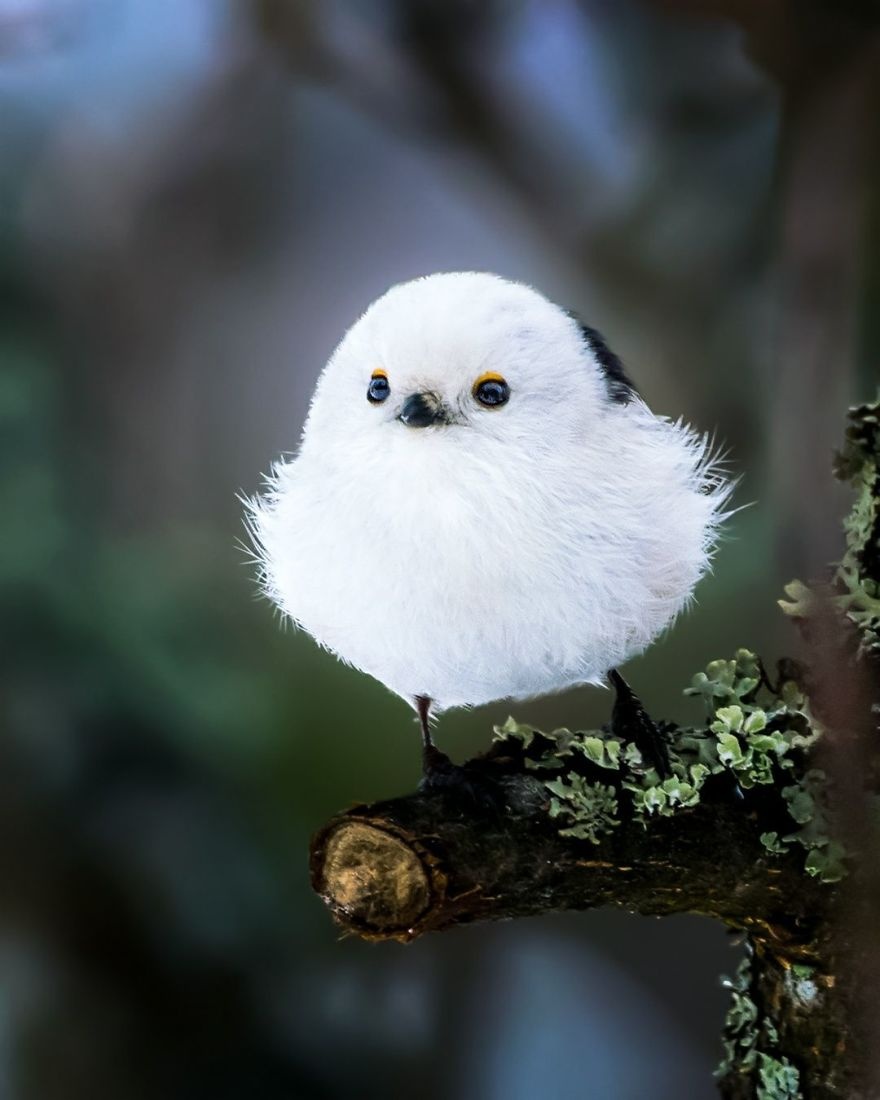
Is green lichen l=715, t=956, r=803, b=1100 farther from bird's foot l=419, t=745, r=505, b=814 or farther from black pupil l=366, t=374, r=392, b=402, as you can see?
black pupil l=366, t=374, r=392, b=402

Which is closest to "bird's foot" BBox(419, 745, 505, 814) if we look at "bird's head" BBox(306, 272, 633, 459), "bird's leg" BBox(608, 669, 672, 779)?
"bird's leg" BBox(608, 669, 672, 779)

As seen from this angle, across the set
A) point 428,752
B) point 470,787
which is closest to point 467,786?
point 470,787

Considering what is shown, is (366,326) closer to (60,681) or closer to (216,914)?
(60,681)

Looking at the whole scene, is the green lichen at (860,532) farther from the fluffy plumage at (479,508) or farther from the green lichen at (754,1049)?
the green lichen at (754,1049)

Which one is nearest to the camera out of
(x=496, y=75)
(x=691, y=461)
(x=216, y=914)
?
(x=691, y=461)

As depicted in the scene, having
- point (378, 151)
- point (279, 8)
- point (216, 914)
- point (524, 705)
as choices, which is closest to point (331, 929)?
point (216, 914)

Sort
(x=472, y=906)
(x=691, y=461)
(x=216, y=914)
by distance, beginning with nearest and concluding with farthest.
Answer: (x=472, y=906)
(x=691, y=461)
(x=216, y=914)
